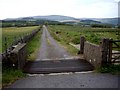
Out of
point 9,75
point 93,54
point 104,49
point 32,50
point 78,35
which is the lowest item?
point 32,50

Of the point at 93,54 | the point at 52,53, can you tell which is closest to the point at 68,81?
the point at 93,54

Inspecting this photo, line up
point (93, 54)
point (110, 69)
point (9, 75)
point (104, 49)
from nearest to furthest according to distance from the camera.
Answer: point (9, 75), point (110, 69), point (104, 49), point (93, 54)

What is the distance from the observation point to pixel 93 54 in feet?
54.1

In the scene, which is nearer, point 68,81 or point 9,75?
point 68,81

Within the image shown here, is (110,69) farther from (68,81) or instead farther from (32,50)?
(32,50)

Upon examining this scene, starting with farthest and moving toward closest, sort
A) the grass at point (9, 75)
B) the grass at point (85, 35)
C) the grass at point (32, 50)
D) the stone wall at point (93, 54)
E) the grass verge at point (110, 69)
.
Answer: the grass at point (85, 35) < the grass at point (32, 50) < the stone wall at point (93, 54) < the grass verge at point (110, 69) < the grass at point (9, 75)

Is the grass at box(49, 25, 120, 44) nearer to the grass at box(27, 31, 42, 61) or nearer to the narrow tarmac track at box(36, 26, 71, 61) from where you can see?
the narrow tarmac track at box(36, 26, 71, 61)

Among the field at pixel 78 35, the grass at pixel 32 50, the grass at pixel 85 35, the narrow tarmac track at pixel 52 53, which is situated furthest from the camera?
the grass at pixel 85 35

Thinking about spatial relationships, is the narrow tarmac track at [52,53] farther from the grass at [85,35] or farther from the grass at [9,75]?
the grass at [9,75]

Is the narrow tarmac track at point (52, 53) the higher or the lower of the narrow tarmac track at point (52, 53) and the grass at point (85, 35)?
the lower

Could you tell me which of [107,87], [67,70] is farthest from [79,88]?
[67,70]

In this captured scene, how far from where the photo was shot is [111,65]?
47.9ft

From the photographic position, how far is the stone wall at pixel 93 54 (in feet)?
49.5

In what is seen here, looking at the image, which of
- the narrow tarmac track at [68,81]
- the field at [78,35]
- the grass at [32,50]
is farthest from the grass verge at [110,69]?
the field at [78,35]
